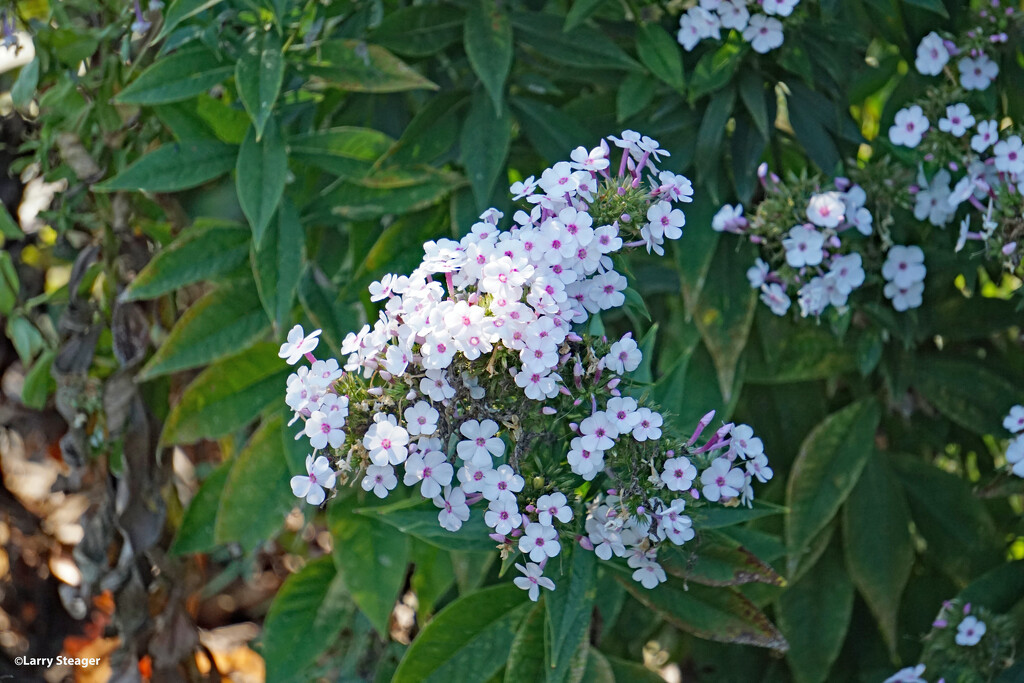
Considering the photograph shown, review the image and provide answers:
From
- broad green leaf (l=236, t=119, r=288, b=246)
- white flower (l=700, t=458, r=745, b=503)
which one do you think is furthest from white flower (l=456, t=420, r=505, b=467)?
broad green leaf (l=236, t=119, r=288, b=246)

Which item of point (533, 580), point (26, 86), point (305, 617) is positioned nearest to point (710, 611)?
point (533, 580)

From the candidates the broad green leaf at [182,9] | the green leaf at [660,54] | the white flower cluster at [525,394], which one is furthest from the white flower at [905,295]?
the broad green leaf at [182,9]

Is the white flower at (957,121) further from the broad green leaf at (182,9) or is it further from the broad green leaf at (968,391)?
the broad green leaf at (182,9)

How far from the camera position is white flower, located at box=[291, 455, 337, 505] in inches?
35.1

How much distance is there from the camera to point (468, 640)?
1223mm

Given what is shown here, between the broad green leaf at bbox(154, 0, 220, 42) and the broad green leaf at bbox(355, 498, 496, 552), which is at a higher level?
the broad green leaf at bbox(154, 0, 220, 42)

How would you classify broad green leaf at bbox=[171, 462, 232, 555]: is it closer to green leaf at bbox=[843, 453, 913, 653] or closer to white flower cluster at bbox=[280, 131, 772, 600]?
white flower cluster at bbox=[280, 131, 772, 600]

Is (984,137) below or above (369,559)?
above

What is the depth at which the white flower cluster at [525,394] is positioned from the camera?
33.5 inches

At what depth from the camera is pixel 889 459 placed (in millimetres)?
1632

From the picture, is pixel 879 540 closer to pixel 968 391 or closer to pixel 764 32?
pixel 968 391

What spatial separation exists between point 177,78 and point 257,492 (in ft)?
2.12

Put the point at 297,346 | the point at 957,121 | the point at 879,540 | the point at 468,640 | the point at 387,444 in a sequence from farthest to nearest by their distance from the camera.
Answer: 1. the point at 879,540
2. the point at 957,121
3. the point at 468,640
4. the point at 297,346
5. the point at 387,444

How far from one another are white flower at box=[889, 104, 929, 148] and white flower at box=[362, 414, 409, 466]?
3.08ft
